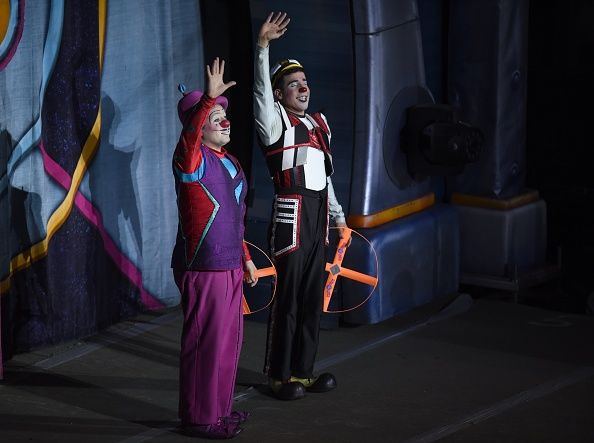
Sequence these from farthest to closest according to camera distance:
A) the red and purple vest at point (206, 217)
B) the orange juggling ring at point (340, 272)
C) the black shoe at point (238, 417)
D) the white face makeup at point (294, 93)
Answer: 1. the orange juggling ring at point (340, 272)
2. the white face makeup at point (294, 93)
3. the black shoe at point (238, 417)
4. the red and purple vest at point (206, 217)

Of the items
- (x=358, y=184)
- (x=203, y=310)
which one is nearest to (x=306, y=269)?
(x=203, y=310)

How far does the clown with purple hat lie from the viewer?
18.9 ft

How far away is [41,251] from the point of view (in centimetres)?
707

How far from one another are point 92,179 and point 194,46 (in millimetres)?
1055

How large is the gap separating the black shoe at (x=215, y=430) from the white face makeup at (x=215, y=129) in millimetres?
1176

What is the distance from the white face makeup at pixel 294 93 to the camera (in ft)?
20.9

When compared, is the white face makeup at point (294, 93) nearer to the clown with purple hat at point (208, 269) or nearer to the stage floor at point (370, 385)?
the clown with purple hat at point (208, 269)

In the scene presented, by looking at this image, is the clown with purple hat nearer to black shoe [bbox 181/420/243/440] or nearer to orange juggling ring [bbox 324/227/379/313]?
black shoe [bbox 181/420/243/440]

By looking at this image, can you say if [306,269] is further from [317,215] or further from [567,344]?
[567,344]

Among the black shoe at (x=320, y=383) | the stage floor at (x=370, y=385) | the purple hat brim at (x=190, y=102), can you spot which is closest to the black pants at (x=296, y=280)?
the black shoe at (x=320, y=383)

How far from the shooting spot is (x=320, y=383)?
6.51 metres

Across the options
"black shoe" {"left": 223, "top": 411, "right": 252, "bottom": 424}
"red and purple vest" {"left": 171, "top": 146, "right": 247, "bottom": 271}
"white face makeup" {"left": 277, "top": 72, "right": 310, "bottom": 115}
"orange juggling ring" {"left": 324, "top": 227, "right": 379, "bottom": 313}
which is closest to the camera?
"red and purple vest" {"left": 171, "top": 146, "right": 247, "bottom": 271}

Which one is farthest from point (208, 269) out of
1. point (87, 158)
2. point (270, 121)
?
point (87, 158)

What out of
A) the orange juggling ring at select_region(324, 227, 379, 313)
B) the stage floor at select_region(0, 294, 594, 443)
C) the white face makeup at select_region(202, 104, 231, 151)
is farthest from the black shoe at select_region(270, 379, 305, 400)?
the white face makeup at select_region(202, 104, 231, 151)
